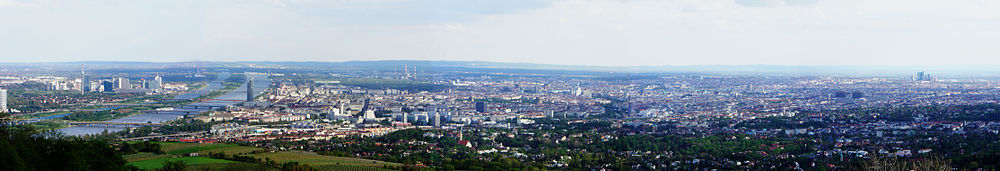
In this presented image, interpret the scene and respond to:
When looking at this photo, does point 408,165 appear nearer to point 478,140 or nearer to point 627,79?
point 478,140

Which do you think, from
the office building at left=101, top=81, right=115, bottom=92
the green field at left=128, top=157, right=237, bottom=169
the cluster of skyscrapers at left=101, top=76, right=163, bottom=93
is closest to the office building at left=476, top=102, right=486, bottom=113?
the cluster of skyscrapers at left=101, top=76, right=163, bottom=93

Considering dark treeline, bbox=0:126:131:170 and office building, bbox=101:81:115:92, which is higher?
dark treeline, bbox=0:126:131:170

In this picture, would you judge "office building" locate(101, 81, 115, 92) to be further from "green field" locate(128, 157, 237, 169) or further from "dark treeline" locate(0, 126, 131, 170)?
"dark treeline" locate(0, 126, 131, 170)

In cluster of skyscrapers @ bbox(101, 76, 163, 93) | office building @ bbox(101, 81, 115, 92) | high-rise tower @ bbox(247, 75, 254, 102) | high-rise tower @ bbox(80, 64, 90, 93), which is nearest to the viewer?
high-rise tower @ bbox(247, 75, 254, 102)

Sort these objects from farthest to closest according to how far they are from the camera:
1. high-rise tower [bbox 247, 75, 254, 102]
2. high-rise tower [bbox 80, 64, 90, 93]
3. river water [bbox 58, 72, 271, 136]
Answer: high-rise tower [bbox 80, 64, 90, 93] → high-rise tower [bbox 247, 75, 254, 102] → river water [bbox 58, 72, 271, 136]

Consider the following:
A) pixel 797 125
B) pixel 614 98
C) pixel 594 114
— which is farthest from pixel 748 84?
pixel 797 125

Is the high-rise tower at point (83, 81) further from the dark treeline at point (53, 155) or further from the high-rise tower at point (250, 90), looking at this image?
the dark treeline at point (53, 155)
